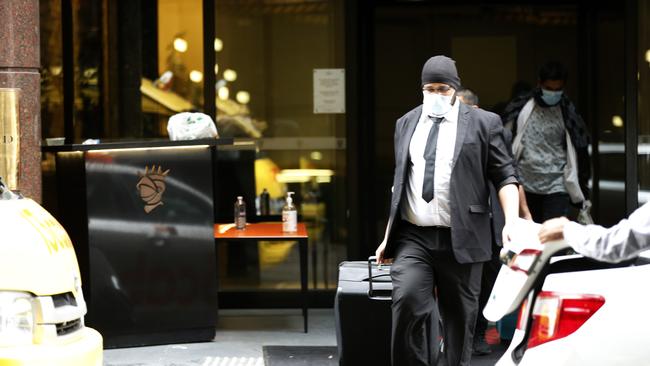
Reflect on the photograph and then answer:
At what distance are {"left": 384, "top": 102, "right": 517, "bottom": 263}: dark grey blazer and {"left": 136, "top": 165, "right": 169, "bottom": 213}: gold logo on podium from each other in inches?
96.7

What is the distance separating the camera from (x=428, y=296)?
245 inches

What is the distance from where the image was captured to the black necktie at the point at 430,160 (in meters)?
6.24

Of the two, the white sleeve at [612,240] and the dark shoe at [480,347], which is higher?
the white sleeve at [612,240]

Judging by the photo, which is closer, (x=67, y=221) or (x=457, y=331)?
(x=457, y=331)

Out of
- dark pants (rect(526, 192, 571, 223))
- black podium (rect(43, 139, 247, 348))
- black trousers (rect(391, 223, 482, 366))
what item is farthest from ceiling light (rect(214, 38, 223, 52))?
black trousers (rect(391, 223, 482, 366))

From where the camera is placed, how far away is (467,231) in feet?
20.3

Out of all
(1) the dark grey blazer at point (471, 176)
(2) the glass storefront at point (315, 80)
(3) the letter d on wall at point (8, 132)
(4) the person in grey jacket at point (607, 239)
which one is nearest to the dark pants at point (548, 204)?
(2) the glass storefront at point (315, 80)

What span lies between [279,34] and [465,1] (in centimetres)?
172

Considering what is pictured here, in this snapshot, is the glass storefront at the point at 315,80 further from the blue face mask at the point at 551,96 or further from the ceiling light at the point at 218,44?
the blue face mask at the point at 551,96

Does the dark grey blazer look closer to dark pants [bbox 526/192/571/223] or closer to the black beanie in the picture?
the black beanie

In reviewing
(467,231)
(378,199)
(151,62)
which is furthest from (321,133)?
(467,231)

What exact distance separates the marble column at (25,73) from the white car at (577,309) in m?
4.41

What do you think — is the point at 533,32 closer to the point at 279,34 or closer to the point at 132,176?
the point at 279,34

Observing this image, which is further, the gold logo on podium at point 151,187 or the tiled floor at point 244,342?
the gold logo on podium at point 151,187
